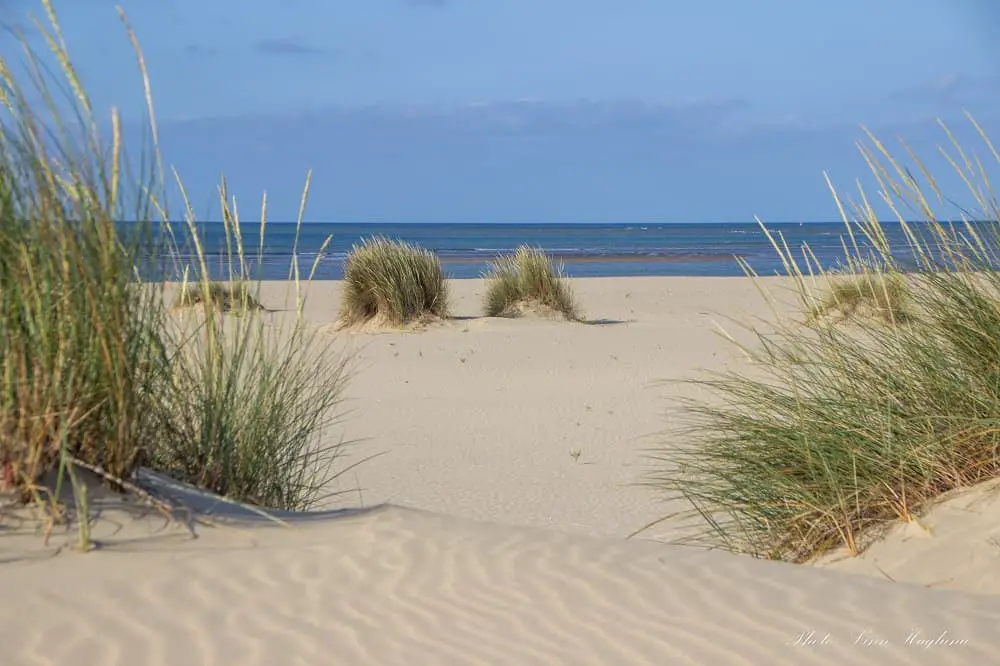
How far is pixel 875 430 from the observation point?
4.30 meters

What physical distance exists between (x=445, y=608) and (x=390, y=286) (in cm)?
1115

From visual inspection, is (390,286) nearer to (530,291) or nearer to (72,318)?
(530,291)

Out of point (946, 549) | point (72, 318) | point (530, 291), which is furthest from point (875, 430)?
point (530, 291)

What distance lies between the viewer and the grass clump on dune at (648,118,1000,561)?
4238 mm

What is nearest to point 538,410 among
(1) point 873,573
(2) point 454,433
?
(2) point 454,433

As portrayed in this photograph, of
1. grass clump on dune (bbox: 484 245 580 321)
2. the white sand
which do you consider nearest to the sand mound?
the white sand

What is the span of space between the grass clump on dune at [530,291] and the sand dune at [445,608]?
39.4 ft

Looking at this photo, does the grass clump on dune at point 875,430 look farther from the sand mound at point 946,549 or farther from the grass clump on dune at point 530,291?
the grass clump on dune at point 530,291

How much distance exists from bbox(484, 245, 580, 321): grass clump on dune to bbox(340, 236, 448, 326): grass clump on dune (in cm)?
127

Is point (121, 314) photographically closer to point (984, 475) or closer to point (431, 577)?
point (431, 577)

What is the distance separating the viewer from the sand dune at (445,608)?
283cm

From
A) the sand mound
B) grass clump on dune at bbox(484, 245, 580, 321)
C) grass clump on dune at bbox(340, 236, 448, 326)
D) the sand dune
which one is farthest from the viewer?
grass clump on dune at bbox(484, 245, 580, 321)

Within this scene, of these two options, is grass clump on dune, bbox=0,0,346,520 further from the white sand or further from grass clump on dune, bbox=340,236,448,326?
grass clump on dune, bbox=340,236,448,326

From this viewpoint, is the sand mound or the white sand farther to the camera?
the sand mound
